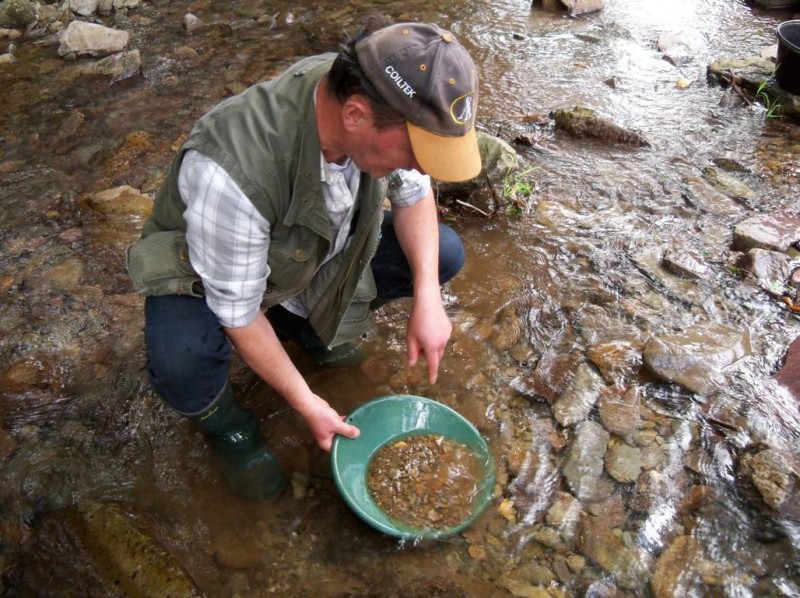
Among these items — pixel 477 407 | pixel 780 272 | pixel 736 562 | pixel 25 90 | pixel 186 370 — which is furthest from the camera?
pixel 25 90

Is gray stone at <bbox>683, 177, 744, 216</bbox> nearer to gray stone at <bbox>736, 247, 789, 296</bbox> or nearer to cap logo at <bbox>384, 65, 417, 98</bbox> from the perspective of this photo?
gray stone at <bbox>736, 247, 789, 296</bbox>

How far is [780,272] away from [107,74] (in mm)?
4748

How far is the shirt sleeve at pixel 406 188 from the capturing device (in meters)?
1.93

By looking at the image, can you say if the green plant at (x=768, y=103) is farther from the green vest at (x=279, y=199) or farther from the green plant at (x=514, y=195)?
the green vest at (x=279, y=199)

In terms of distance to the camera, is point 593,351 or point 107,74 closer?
point 593,351

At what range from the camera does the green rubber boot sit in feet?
6.44

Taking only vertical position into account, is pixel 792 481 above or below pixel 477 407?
above

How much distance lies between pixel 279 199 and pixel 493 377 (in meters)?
1.28

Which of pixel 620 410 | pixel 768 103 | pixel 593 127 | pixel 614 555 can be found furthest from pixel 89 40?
pixel 614 555

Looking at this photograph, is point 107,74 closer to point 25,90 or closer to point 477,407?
point 25,90

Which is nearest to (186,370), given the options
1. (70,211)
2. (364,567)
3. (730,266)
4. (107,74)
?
(364,567)

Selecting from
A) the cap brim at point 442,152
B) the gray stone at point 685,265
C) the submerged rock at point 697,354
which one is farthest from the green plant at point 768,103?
the cap brim at point 442,152

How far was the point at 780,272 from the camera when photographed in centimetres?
281

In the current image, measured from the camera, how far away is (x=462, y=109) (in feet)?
4.46
